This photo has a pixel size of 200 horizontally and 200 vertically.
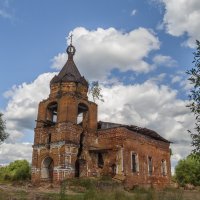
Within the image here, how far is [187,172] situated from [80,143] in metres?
24.3

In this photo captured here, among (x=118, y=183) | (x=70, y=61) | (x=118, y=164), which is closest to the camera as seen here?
(x=118, y=183)

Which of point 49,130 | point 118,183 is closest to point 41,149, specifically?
point 49,130

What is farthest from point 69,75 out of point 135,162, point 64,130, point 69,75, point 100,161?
point 135,162

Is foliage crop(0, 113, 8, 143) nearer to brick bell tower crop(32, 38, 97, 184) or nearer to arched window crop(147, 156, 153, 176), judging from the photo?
brick bell tower crop(32, 38, 97, 184)

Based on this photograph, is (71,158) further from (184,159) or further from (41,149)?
(184,159)

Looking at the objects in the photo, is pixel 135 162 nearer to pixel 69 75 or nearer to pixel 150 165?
pixel 150 165

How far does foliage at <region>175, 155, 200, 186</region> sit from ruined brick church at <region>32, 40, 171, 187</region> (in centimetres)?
1468

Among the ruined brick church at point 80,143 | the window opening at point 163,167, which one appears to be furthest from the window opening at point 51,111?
the window opening at point 163,167

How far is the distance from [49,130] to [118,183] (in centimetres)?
830

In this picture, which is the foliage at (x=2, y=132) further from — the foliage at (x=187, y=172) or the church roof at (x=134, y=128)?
the foliage at (x=187, y=172)

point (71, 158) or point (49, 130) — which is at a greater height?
point (49, 130)

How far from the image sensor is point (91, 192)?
13953mm

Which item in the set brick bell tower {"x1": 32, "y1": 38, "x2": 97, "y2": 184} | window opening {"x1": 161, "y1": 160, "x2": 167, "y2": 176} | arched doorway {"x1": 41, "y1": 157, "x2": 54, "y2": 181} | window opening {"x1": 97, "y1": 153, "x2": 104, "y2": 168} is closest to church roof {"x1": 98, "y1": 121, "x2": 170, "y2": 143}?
brick bell tower {"x1": 32, "y1": 38, "x2": 97, "y2": 184}

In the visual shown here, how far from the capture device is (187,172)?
156 feet
